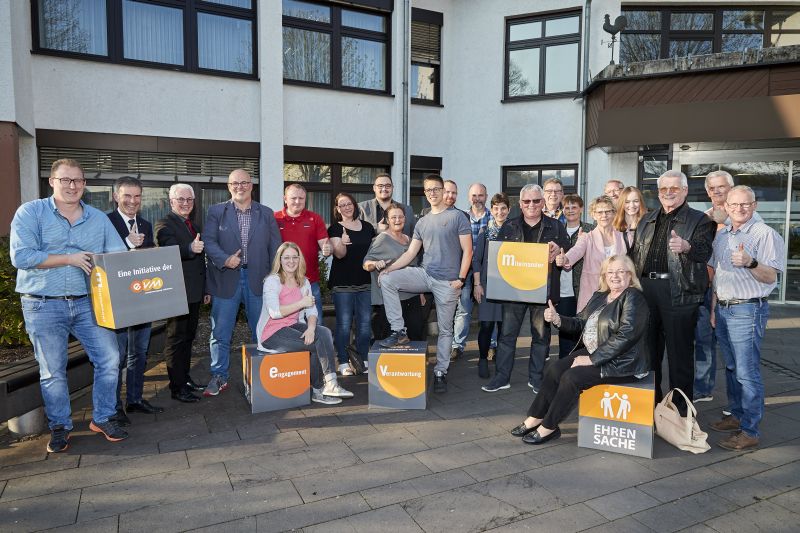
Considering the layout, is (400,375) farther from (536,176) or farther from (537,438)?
(536,176)

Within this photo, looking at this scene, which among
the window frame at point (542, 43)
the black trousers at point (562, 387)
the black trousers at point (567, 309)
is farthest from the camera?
the window frame at point (542, 43)

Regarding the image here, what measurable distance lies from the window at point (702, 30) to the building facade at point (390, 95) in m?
0.04

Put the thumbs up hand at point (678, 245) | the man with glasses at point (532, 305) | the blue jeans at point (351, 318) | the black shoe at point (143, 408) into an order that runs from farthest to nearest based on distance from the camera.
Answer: the blue jeans at point (351, 318) < the man with glasses at point (532, 305) < the black shoe at point (143, 408) < the thumbs up hand at point (678, 245)

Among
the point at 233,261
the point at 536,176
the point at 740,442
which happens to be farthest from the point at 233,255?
the point at 536,176

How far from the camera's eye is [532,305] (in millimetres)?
5312

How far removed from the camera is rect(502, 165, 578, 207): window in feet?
39.7

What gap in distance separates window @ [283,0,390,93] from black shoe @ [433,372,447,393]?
25.8 feet

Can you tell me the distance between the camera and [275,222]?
563 centimetres

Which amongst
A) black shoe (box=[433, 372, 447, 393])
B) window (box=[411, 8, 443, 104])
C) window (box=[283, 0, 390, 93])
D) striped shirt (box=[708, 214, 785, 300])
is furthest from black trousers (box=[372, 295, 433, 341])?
window (box=[411, 8, 443, 104])

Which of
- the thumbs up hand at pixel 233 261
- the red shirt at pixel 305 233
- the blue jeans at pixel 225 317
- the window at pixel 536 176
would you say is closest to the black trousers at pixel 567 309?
the red shirt at pixel 305 233

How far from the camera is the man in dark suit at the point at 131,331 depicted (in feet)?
15.6

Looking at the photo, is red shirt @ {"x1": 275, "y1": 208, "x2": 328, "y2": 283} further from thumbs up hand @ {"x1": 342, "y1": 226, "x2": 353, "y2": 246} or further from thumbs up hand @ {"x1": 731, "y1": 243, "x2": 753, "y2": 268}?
thumbs up hand @ {"x1": 731, "y1": 243, "x2": 753, "y2": 268}

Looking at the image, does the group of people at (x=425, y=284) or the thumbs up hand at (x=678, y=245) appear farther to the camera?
the thumbs up hand at (x=678, y=245)

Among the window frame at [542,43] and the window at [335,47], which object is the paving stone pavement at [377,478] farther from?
the window frame at [542,43]
